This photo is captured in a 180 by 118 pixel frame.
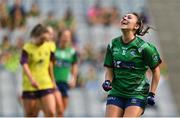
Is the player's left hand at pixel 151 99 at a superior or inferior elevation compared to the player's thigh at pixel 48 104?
superior

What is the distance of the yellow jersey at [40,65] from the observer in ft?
36.6

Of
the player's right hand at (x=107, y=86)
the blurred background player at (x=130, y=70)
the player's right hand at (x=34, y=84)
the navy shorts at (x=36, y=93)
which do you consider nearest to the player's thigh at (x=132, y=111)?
the blurred background player at (x=130, y=70)

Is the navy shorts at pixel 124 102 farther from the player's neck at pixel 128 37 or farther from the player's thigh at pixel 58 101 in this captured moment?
the player's thigh at pixel 58 101

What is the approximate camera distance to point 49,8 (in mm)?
23484

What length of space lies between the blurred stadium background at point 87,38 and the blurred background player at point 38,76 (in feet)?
28.5

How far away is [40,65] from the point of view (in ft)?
37.0

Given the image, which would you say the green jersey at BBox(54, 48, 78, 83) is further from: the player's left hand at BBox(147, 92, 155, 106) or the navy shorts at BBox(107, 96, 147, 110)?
the player's left hand at BBox(147, 92, 155, 106)

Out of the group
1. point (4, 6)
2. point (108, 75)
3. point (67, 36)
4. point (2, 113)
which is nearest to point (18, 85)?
point (2, 113)

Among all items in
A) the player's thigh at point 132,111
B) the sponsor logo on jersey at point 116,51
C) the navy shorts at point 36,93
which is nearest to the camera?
the player's thigh at point 132,111

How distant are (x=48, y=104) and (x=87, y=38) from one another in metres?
11.7

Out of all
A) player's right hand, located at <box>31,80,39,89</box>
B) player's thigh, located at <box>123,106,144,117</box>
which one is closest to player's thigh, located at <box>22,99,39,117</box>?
player's right hand, located at <box>31,80,39,89</box>

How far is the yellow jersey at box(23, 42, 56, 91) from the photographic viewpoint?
11164 millimetres

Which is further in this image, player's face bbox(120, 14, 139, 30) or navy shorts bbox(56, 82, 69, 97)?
navy shorts bbox(56, 82, 69, 97)

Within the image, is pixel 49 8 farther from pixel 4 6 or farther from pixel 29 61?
pixel 29 61
